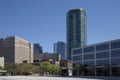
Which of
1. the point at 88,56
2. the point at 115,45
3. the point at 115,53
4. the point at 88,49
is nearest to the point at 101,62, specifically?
the point at 88,56

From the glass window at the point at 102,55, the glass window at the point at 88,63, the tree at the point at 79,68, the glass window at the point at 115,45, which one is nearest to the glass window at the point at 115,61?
the glass window at the point at 102,55

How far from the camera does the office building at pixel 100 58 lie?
517ft

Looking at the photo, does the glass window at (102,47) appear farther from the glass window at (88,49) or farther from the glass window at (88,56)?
the glass window at (88,56)

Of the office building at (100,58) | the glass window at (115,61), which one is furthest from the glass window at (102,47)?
the glass window at (115,61)

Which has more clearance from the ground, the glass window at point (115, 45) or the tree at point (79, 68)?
the glass window at point (115, 45)

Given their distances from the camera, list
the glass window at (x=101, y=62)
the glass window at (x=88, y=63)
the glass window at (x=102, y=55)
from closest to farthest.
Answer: the glass window at (x=102, y=55) < the glass window at (x=101, y=62) < the glass window at (x=88, y=63)

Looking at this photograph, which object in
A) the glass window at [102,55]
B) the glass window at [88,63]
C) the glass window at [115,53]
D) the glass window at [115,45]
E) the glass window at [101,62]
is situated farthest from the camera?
the glass window at [88,63]

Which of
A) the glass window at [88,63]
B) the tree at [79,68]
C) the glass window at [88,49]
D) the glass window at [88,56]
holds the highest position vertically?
the glass window at [88,49]

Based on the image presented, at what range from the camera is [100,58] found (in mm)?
169000

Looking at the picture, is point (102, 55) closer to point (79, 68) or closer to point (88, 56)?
point (88, 56)

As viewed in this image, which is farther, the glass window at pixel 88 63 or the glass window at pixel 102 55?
the glass window at pixel 88 63

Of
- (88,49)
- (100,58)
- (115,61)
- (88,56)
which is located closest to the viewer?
(115,61)

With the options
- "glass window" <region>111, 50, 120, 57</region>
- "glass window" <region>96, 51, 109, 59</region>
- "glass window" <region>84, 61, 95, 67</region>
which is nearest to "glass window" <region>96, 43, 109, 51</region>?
"glass window" <region>96, 51, 109, 59</region>

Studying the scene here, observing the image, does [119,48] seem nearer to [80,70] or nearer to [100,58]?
[100,58]
